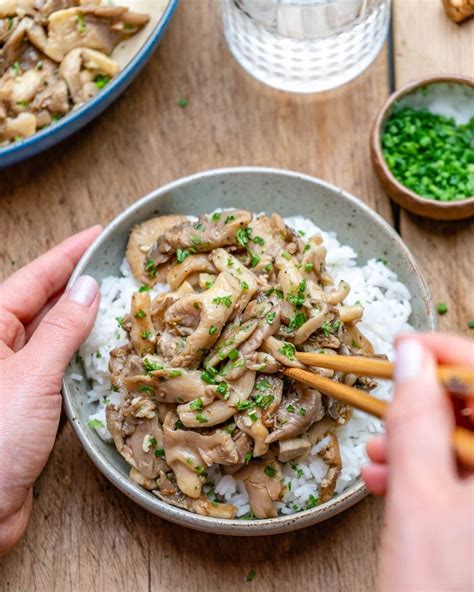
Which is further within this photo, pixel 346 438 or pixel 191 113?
pixel 191 113

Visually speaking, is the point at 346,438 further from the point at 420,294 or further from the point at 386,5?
the point at 386,5

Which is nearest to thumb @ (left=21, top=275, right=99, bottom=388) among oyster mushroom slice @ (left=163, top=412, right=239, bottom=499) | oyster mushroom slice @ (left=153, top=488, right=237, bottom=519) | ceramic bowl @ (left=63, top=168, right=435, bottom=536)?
ceramic bowl @ (left=63, top=168, right=435, bottom=536)

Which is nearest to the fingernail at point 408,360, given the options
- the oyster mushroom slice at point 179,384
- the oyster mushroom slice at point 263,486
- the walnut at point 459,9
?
the oyster mushroom slice at point 179,384

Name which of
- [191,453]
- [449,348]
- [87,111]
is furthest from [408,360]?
[87,111]

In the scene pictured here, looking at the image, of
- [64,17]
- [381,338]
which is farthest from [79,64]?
[381,338]

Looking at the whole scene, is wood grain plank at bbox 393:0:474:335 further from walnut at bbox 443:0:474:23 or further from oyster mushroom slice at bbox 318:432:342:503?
oyster mushroom slice at bbox 318:432:342:503

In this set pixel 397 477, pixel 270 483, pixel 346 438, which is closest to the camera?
pixel 397 477
